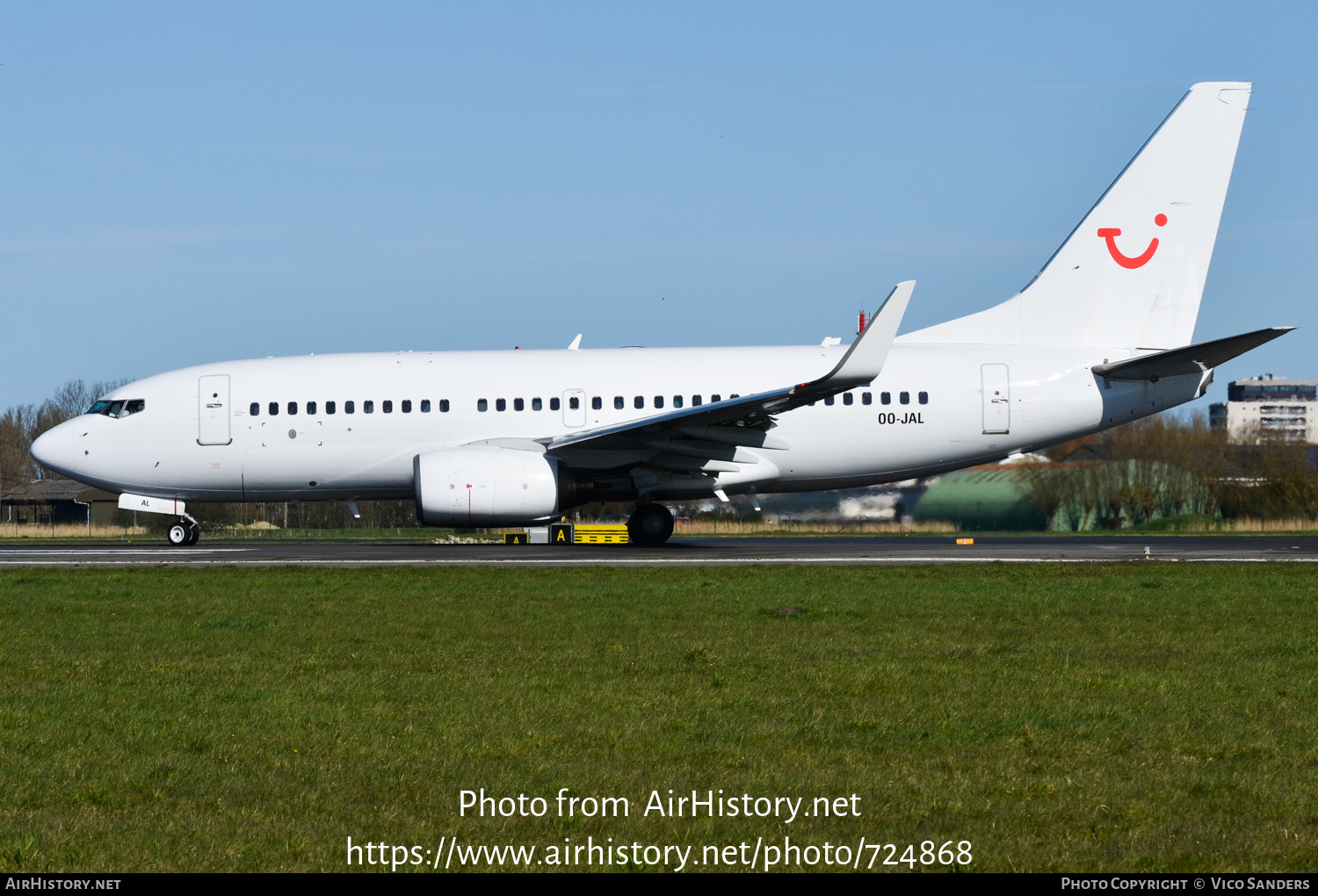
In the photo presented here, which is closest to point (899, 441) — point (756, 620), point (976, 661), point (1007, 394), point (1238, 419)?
point (1007, 394)

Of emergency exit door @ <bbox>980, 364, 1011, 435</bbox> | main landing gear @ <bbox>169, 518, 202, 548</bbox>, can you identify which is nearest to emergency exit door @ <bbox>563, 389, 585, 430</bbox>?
emergency exit door @ <bbox>980, 364, 1011, 435</bbox>

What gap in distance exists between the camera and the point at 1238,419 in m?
171

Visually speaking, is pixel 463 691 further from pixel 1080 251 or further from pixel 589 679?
pixel 1080 251

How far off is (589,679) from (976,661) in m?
2.86

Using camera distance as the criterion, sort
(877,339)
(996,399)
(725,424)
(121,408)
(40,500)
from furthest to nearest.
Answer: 1. (40,500)
2. (121,408)
3. (996,399)
4. (725,424)
5. (877,339)

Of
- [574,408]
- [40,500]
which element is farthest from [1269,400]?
[574,408]

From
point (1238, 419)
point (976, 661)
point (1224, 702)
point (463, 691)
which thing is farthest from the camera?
point (1238, 419)

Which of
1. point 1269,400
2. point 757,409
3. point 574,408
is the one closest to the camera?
point 757,409

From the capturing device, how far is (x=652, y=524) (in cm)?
2434

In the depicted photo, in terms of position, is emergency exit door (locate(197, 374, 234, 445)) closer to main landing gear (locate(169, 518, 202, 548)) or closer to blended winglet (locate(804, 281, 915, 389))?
main landing gear (locate(169, 518, 202, 548))

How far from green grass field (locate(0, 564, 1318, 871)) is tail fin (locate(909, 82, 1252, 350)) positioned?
11.7m

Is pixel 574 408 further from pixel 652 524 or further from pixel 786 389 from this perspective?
pixel 786 389

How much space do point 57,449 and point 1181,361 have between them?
2139cm

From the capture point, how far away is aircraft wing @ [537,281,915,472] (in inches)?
790
